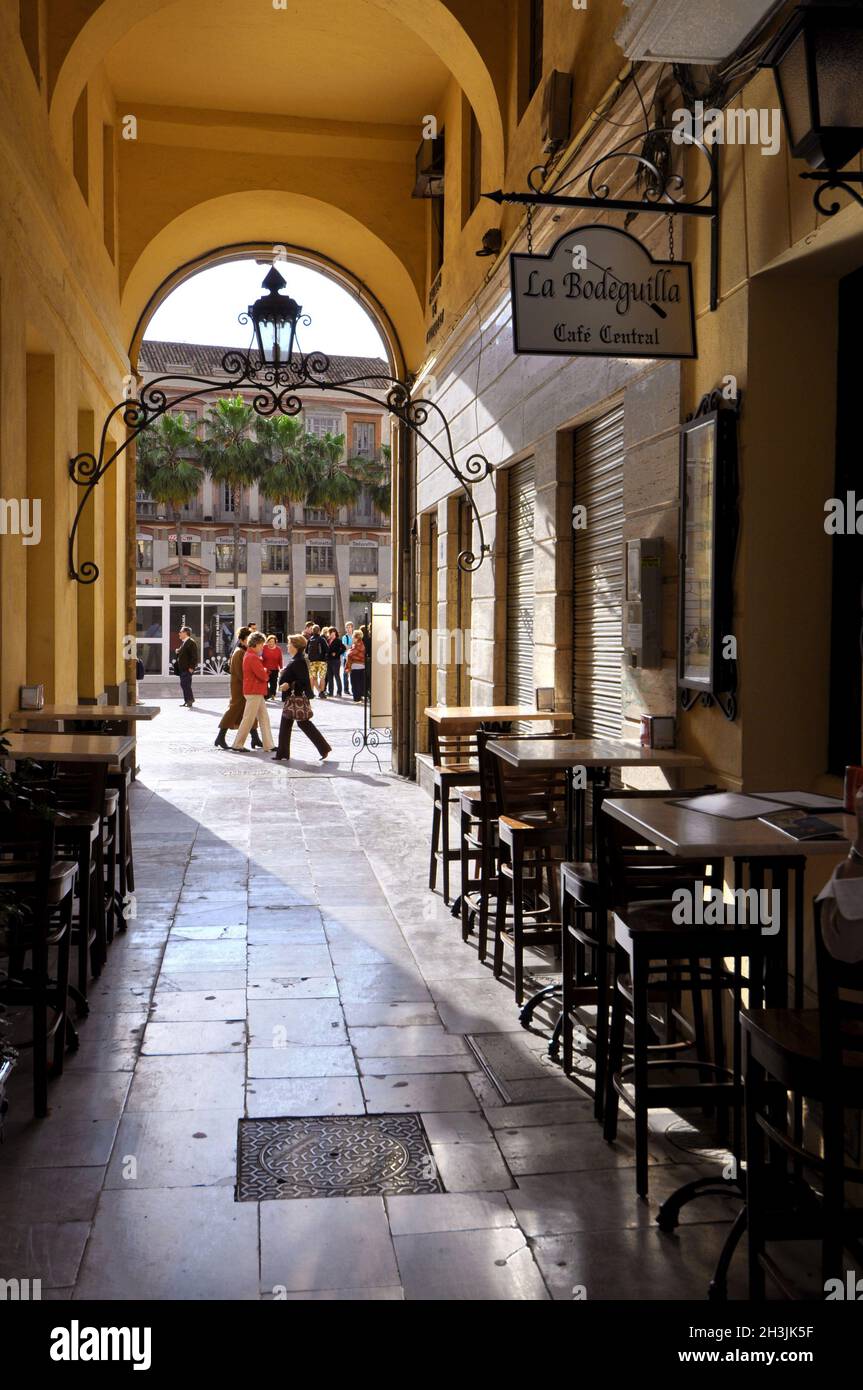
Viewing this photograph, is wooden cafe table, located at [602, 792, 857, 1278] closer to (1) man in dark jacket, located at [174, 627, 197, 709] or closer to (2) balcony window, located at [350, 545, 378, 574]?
(1) man in dark jacket, located at [174, 627, 197, 709]

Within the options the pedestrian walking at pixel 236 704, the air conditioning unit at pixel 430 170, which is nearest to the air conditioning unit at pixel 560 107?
the air conditioning unit at pixel 430 170

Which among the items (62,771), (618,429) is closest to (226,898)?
(62,771)

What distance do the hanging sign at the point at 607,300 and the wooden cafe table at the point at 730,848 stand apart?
2.06m

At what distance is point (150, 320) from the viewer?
13891 millimetres

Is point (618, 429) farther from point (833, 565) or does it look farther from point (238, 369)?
point (238, 369)

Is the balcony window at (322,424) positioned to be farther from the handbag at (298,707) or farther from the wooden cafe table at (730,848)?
the wooden cafe table at (730,848)

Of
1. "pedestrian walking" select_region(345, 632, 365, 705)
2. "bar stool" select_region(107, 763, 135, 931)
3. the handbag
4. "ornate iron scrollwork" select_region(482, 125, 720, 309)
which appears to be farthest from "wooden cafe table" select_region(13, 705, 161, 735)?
"pedestrian walking" select_region(345, 632, 365, 705)

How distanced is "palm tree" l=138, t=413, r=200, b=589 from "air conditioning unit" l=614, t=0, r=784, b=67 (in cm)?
4240

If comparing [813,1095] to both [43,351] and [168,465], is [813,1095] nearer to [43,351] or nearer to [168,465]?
[43,351]

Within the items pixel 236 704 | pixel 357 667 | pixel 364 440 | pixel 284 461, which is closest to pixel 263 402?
pixel 236 704

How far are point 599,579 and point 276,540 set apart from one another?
45.0 metres

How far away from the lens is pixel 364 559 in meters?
51.7

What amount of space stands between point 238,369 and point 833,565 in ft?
16.8

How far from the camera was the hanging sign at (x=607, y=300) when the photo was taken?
15.7ft
